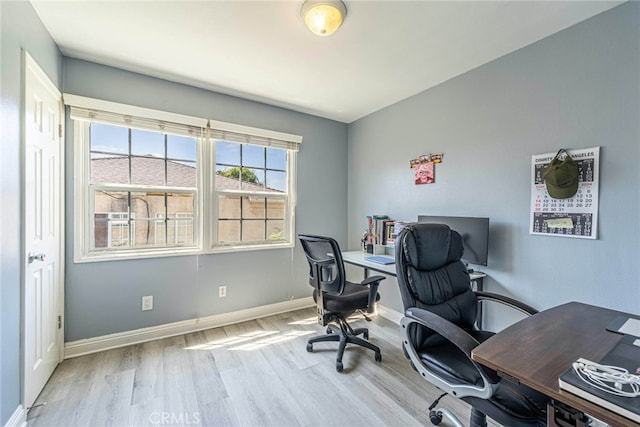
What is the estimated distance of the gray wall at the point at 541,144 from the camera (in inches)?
61.0

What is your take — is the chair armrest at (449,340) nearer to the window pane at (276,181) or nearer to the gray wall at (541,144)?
the gray wall at (541,144)

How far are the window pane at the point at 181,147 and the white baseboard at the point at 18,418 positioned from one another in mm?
1997

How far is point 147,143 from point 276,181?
1.34 meters

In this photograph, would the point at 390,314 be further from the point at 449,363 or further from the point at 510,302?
the point at 449,363

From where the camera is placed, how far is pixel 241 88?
2664mm

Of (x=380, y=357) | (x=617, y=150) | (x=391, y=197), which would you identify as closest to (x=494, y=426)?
(x=380, y=357)

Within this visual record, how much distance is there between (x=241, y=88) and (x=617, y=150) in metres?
2.94

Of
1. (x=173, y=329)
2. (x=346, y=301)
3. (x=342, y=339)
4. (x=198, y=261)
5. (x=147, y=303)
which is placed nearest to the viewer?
(x=346, y=301)

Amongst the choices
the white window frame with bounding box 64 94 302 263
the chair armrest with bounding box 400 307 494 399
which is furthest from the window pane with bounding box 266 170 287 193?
the chair armrest with bounding box 400 307 494 399

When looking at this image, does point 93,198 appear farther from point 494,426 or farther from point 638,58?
point 638,58

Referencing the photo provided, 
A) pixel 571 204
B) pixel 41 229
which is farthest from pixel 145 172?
pixel 571 204

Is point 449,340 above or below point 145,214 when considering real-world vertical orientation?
below

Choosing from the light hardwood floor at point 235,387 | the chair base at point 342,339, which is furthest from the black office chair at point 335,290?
the light hardwood floor at point 235,387

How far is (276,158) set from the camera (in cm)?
318
